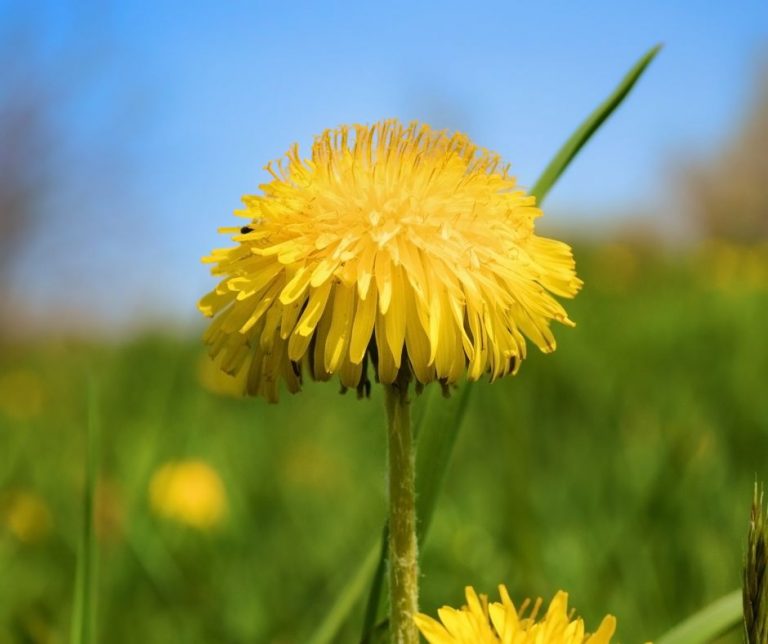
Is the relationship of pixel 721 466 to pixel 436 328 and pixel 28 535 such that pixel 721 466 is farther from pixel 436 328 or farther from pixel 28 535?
pixel 436 328

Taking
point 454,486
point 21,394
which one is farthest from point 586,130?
point 21,394

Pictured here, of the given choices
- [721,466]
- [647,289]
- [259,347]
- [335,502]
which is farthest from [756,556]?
[647,289]

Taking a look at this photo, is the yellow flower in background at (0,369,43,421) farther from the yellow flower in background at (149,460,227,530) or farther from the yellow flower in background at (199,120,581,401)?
the yellow flower in background at (199,120,581,401)

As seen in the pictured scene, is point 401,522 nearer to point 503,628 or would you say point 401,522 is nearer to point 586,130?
point 503,628

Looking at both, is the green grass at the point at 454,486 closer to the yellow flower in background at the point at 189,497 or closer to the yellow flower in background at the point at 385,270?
the yellow flower in background at the point at 189,497

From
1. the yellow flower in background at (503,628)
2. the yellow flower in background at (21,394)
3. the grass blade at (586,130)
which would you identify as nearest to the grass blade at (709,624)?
the yellow flower in background at (503,628)

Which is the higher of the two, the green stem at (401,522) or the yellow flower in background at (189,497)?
the green stem at (401,522)

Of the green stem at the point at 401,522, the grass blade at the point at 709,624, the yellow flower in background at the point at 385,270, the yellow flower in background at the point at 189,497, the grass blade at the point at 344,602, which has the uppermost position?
the yellow flower in background at the point at 385,270
